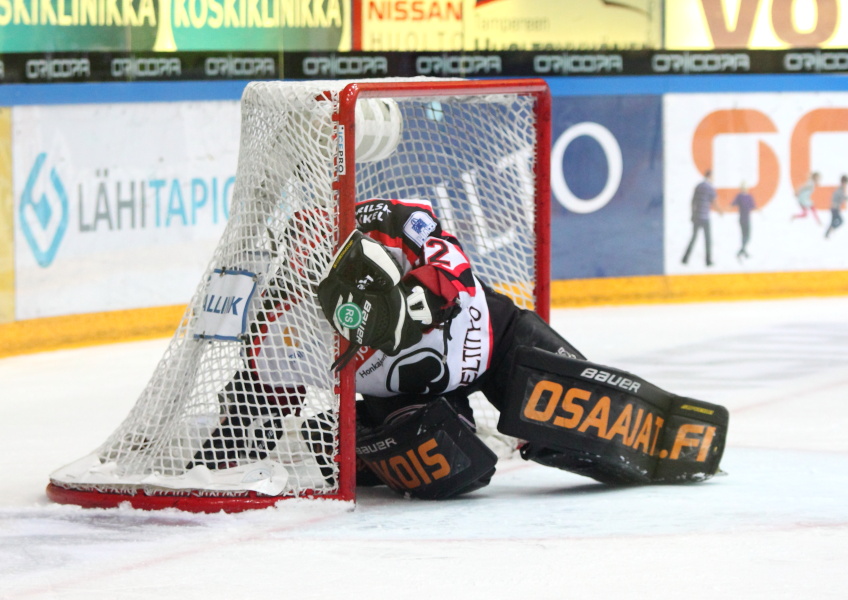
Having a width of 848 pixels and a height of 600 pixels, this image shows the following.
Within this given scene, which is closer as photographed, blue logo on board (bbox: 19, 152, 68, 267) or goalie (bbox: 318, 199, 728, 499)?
goalie (bbox: 318, 199, 728, 499)

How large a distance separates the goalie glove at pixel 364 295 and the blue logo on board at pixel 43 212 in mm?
3165

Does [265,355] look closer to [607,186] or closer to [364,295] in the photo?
[364,295]

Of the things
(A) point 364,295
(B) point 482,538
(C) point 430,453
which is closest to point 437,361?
(C) point 430,453

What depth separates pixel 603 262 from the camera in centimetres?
759

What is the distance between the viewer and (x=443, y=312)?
3.49 metres

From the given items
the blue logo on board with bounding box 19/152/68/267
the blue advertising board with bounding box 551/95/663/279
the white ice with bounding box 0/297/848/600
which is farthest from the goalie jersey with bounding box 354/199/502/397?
the blue advertising board with bounding box 551/95/663/279

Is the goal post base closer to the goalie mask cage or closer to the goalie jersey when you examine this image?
the goalie mask cage

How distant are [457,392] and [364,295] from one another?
1.82 ft

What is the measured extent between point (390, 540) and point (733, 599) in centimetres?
76

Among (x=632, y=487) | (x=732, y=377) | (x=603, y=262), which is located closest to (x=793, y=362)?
(x=732, y=377)

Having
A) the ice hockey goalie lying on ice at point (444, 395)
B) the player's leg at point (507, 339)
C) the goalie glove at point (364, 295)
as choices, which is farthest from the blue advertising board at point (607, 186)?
the goalie glove at point (364, 295)

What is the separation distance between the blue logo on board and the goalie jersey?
2903 mm

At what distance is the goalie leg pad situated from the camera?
3395 mm

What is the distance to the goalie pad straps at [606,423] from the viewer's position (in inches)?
137
